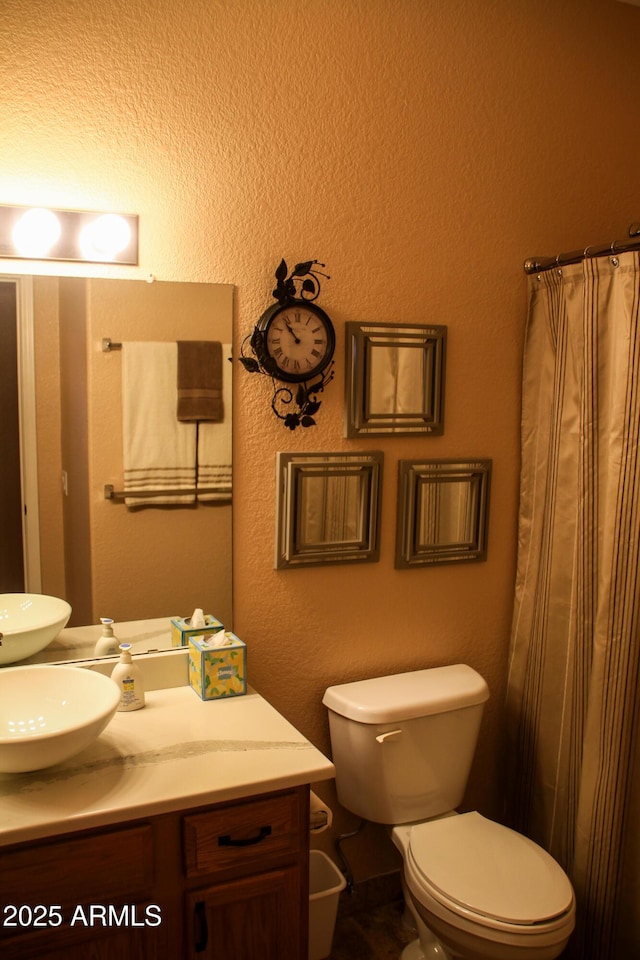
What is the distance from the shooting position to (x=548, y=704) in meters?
2.23

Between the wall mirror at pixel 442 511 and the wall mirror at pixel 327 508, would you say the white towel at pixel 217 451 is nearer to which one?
the wall mirror at pixel 327 508

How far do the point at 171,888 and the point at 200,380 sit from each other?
3.83 ft

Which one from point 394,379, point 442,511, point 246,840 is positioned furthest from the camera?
point 442,511

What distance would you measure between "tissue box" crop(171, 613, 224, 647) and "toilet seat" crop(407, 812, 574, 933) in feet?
2.50

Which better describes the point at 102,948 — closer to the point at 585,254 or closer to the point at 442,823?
the point at 442,823

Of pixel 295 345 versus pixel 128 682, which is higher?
pixel 295 345

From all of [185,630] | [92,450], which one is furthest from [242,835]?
[92,450]

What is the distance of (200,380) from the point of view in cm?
193

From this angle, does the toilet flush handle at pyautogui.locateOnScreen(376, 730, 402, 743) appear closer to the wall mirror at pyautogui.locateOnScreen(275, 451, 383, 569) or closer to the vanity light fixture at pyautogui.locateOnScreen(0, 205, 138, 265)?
Answer: the wall mirror at pyautogui.locateOnScreen(275, 451, 383, 569)

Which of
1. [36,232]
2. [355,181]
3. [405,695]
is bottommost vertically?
[405,695]

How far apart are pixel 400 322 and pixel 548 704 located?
4.03 ft

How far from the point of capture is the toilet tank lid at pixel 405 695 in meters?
2.01

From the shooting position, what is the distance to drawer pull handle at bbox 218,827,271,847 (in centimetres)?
152

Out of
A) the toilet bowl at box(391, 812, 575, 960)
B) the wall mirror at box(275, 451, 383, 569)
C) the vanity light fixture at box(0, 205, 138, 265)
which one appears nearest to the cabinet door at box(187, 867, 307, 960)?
the toilet bowl at box(391, 812, 575, 960)
